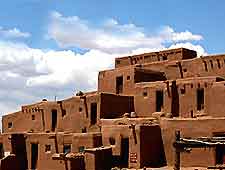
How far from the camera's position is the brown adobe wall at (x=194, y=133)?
1471 inches

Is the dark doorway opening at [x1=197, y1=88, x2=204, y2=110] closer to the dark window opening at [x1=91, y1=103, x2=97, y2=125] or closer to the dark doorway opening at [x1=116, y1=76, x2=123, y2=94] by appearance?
the dark window opening at [x1=91, y1=103, x2=97, y2=125]

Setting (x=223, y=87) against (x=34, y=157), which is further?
(x=34, y=157)

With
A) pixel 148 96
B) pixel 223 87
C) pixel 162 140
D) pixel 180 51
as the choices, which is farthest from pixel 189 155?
pixel 180 51

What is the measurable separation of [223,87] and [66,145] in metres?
13.3

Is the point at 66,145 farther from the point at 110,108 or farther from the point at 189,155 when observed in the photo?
the point at 189,155

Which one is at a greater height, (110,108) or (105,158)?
(110,108)

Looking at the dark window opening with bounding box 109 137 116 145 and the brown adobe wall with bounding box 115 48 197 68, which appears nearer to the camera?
the dark window opening with bounding box 109 137 116 145

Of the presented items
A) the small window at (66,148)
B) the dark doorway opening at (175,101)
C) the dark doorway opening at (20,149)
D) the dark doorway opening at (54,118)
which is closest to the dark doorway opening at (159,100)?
the dark doorway opening at (175,101)

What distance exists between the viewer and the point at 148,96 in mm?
46750

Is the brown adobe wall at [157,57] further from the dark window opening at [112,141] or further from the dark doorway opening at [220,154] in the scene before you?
the dark doorway opening at [220,154]

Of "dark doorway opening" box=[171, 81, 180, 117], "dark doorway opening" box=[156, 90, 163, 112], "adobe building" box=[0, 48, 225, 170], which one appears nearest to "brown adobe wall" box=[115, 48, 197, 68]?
"adobe building" box=[0, 48, 225, 170]

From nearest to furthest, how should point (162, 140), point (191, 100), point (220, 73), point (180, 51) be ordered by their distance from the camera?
1. point (162, 140)
2. point (191, 100)
3. point (220, 73)
4. point (180, 51)

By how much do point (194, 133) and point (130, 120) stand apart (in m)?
6.69

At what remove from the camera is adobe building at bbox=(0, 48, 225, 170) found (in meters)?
39.9
